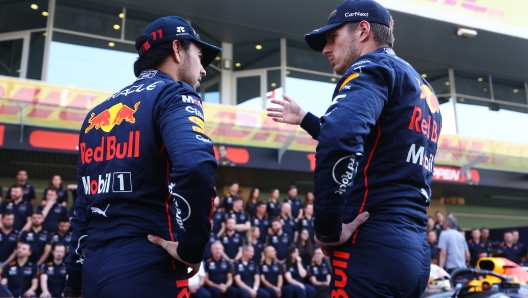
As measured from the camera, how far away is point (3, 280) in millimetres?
8148

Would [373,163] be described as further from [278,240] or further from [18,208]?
[18,208]

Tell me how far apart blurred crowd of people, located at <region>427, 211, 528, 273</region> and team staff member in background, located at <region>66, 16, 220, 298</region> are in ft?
27.4

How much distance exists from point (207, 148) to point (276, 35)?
49.7 feet

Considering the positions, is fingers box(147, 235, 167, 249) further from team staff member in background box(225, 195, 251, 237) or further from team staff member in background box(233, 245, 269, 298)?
team staff member in background box(225, 195, 251, 237)

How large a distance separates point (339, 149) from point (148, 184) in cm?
81

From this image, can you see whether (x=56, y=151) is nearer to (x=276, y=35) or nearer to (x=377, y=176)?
(x=276, y=35)

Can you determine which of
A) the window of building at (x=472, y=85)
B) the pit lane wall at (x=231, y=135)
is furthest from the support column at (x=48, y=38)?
the window of building at (x=472, y=85)

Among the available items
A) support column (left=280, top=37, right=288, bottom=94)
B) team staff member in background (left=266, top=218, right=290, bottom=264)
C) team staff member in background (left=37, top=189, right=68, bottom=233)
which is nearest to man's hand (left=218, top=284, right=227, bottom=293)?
team staff member in background (left=266, top=218, right=290, bottom=264)

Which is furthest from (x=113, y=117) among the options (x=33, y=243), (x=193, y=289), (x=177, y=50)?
(x=33, y=243)

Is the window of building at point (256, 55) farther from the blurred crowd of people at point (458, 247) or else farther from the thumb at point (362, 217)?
the thumb at point (362, 217)

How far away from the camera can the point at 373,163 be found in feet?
6.65

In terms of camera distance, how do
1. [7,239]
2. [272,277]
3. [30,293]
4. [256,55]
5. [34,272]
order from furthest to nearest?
[256,55] < [272,277] < [7,239] < [34,272] < [30,293]

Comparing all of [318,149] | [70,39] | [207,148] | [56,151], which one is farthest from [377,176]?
[70,39]

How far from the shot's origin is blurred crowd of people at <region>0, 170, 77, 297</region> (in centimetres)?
842
